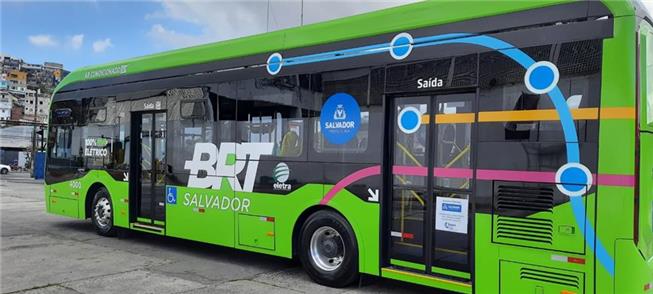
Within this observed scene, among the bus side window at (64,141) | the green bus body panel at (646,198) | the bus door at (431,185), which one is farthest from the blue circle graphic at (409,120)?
the bus side window at (64,141)

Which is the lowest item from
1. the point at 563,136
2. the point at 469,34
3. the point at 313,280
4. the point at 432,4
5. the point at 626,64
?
the point at 313,280

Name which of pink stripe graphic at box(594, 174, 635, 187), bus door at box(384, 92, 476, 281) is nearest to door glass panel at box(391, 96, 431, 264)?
bus door at box(384, 92, 476, 281)

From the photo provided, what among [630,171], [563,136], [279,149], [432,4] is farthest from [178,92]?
[630,171]

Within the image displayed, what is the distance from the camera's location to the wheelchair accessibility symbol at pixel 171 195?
27.8 ft

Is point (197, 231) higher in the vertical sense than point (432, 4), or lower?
lower

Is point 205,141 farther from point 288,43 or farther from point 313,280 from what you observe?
point 313,280

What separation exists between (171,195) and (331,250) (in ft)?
11.0

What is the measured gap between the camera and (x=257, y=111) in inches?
286

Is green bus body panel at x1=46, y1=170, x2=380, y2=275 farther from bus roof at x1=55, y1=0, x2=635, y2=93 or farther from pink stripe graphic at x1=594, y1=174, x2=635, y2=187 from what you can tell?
pink stripe graphic at x1=594, y1=174, x2=635, y2=187

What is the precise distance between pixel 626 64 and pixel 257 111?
452cm

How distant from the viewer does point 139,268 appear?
294 inches

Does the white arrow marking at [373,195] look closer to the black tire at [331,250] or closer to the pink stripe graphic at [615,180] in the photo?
the black tire at [331,250]

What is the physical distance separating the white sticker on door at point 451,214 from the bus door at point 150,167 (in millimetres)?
5086

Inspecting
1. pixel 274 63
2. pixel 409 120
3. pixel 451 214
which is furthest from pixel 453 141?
pixel 274 63
